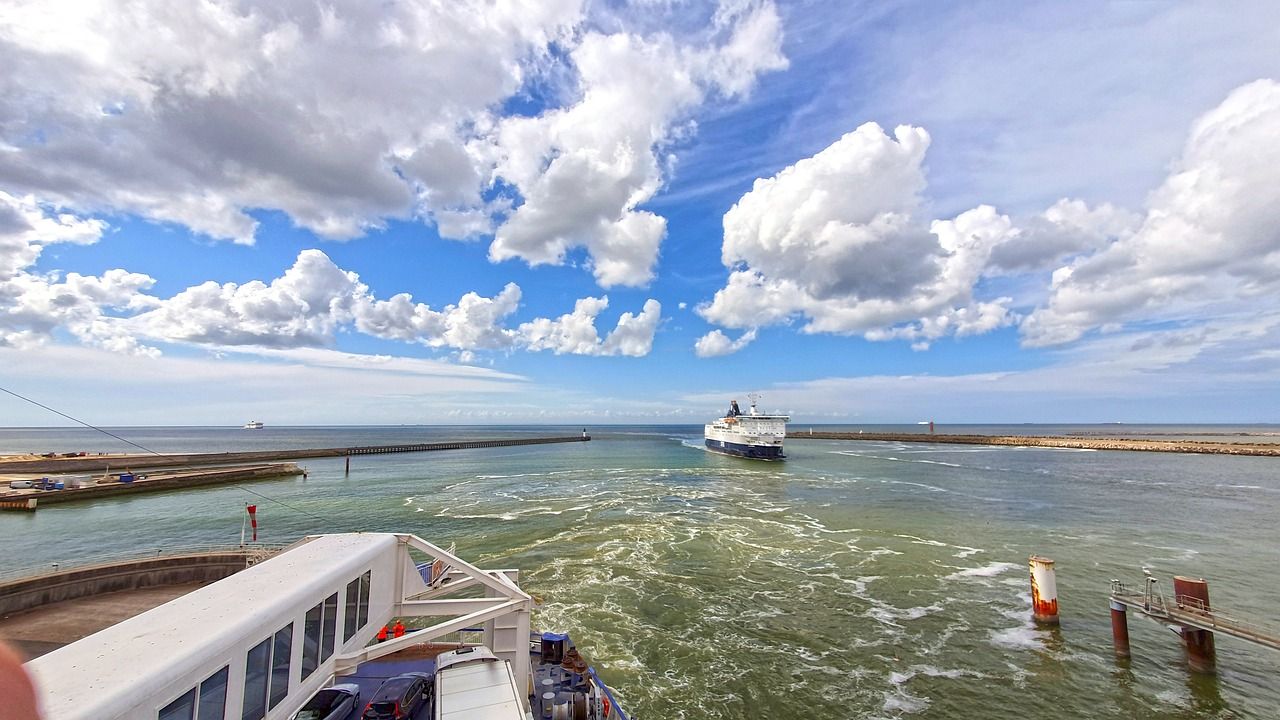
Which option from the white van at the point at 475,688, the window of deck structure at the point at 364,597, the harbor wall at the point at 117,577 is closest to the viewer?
the white van at the point at 475,688

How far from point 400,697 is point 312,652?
163 inches

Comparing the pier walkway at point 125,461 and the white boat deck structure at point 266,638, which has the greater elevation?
the white boat deck structure at point 266,638

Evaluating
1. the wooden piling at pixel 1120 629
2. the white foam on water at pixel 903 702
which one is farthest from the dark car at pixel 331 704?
the wooden piling at pixel 1120 629

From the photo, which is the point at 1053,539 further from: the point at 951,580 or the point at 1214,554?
the point at 951,580

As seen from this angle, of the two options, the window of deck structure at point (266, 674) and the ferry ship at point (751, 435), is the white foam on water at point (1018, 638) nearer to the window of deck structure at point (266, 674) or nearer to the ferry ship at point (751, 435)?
the window of deck structure at point (266, 674)

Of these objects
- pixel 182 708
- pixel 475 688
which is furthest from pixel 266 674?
pixel 475 688

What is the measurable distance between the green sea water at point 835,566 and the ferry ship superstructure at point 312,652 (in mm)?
4487

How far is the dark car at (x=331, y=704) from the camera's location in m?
12.1

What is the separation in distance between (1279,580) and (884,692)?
84.0 ft

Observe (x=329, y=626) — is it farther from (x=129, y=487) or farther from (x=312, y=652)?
(x=129, y=487)

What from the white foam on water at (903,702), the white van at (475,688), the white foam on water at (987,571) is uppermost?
the white van at (475,688)

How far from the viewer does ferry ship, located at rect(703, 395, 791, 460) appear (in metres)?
91.1

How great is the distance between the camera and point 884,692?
16453 mm

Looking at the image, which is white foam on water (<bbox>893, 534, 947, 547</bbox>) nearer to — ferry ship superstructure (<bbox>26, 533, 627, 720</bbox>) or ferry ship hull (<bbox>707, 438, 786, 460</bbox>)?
ferry ship superstructure (<bbox>26, 533, 627, 720</bbox>)
